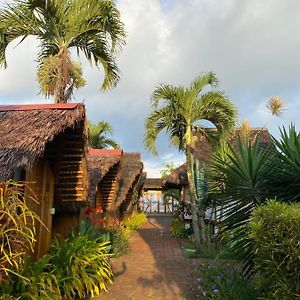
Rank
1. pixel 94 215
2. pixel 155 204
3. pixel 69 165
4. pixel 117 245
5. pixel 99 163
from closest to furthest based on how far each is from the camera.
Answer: pixel 69 165 < pixel 117 245 < pixel 94 215 < pixel 99 163 < pixel 155 204

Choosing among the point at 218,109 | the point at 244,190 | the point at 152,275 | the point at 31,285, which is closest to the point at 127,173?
the point at 218,109

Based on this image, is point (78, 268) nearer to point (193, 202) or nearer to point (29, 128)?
point (29, 128)

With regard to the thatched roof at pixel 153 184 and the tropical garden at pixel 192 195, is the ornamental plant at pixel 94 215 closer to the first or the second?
the tropical garden at pixel 192 195

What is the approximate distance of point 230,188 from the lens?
19.0ft

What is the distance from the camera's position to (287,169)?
5.31 m

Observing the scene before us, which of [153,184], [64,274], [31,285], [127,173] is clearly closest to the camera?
[31,285]

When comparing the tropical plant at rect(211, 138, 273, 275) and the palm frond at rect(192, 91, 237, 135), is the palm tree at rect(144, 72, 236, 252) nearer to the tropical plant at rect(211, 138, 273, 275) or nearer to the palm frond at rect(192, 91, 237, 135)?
the palm frond at rect(192, 91, 237, 135)

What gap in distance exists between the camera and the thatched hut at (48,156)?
514cm

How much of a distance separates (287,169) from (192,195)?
A: 22.6 ft

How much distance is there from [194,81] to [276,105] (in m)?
3.02

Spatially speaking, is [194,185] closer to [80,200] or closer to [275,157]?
[80,200]

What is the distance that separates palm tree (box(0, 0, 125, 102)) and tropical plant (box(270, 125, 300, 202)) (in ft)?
18.4

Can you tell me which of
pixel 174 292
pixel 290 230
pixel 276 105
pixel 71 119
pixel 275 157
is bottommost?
pixel 174 292

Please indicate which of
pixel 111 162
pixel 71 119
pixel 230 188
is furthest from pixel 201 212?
pixel 71 119
